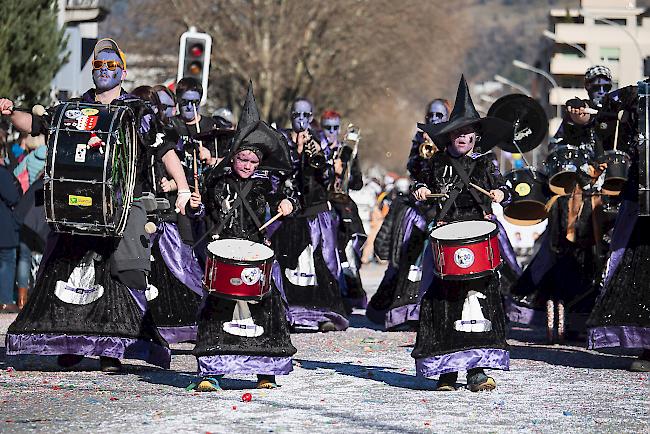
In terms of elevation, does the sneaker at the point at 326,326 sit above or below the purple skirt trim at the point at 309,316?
below

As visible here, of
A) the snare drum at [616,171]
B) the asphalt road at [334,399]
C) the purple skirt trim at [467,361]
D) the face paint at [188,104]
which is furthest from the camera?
the face paint at [188,104]

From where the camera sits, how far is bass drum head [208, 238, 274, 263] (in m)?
Result: 9.83

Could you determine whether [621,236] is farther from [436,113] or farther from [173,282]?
[436,113]

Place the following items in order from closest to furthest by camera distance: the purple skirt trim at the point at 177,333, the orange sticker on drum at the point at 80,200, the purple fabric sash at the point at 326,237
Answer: the orange sticker on drum at the point at 80,200, the purple skirt trim at the point at 177,333, the purple fabric sash at the point at 326,237

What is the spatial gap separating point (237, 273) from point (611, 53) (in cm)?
9492

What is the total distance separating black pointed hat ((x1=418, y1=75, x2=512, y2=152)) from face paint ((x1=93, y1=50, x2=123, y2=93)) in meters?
1.98

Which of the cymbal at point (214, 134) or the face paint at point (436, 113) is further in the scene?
the face paint at point (436, 113)

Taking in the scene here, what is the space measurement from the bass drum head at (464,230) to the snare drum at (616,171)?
83.1 inches

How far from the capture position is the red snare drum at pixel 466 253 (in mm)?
9969

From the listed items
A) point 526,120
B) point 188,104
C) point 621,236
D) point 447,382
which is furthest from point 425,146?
point 447,382

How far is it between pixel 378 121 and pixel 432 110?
253 feet

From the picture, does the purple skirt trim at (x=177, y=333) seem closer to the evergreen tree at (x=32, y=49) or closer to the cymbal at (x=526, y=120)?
the cymbal at (x=526, y=120)

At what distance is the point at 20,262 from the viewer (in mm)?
17344

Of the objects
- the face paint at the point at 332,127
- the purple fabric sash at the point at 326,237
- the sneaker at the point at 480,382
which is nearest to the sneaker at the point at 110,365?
the sneaker at the point at 480,382
